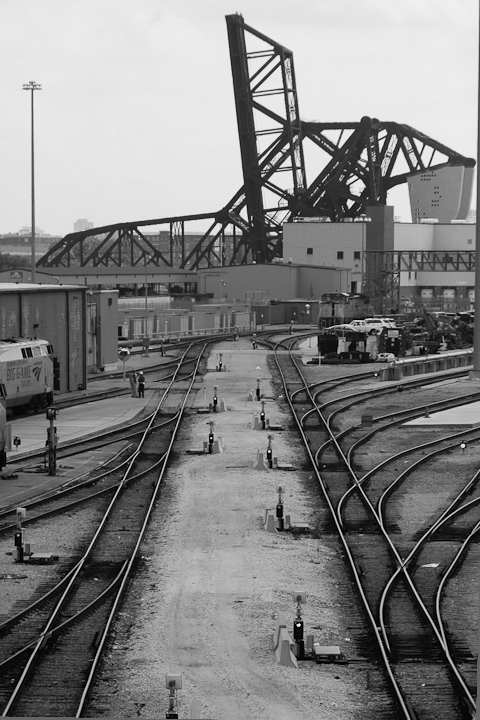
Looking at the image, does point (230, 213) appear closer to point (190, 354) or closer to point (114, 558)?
point (190, 354)

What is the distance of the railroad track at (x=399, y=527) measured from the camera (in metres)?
15.4

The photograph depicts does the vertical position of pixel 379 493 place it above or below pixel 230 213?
below

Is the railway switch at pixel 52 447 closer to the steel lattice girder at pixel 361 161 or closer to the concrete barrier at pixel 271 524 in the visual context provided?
the concrete barrier at pixel 271 524

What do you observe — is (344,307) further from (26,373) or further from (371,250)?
(26,373)

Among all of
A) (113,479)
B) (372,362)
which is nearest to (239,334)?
(372,362)

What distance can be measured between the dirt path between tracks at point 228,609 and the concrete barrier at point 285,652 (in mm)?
114

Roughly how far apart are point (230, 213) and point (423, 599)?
11701 cm

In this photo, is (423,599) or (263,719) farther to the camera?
(423,599)

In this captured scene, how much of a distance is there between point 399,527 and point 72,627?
9.59m

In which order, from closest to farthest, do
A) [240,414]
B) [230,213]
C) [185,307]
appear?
[240,414]
[185,307]
[230,213]

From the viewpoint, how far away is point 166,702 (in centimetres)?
1412

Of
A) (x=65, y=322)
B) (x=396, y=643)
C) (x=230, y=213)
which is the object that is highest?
(x=230, y=213)

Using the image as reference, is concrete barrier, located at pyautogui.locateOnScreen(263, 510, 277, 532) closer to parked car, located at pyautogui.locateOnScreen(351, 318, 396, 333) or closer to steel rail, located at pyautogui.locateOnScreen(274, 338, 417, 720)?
steel rail, located at pyautogui.locateOnScreen(274, 338, 417, 720)

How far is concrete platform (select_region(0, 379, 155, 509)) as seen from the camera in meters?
29.2
